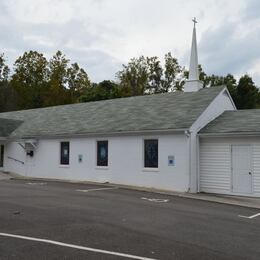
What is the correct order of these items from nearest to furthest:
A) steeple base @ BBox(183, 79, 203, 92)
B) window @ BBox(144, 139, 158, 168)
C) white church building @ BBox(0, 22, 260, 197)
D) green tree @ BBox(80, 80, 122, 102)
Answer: white church building @ BBox(0, 22, 260, 197) → window @ BBox(144, 139, 158, 168) → steeple base @ BBox(183, 79, 203, 92) → green tree @ BBox(80, 80, 122, 102)

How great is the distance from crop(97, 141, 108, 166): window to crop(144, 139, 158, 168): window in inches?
106

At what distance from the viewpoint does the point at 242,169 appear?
60.5 feet

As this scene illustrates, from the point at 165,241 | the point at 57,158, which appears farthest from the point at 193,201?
the point at 57,158

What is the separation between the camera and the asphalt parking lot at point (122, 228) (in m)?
7.78

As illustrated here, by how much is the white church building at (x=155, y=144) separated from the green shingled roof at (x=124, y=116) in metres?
0.07

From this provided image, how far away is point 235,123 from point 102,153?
7431mm

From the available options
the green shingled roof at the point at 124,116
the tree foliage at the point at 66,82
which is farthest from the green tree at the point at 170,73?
the green shingled roof at the point at 124,116

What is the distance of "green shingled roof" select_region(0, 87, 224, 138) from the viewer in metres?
21.2

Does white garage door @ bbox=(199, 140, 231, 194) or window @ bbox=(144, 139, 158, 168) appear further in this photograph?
window @ bbox=(144, 139, 158, 168)

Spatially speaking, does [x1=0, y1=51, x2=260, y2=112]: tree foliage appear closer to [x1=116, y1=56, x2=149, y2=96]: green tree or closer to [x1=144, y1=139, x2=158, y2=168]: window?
[x1=116, y1=56, x2=149, y2=96]: green tree

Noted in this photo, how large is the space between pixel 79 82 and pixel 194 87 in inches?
1555

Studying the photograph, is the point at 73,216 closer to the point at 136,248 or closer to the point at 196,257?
the point at 136,248

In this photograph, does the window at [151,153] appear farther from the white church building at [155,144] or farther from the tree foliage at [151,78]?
the tree foliage at [151,78]

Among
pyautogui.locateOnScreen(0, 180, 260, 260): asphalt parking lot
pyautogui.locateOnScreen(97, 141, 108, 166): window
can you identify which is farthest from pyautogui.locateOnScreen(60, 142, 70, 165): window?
pyautogui.locateOnScreen(0, 180, 260, 260): asphalt parking lot
